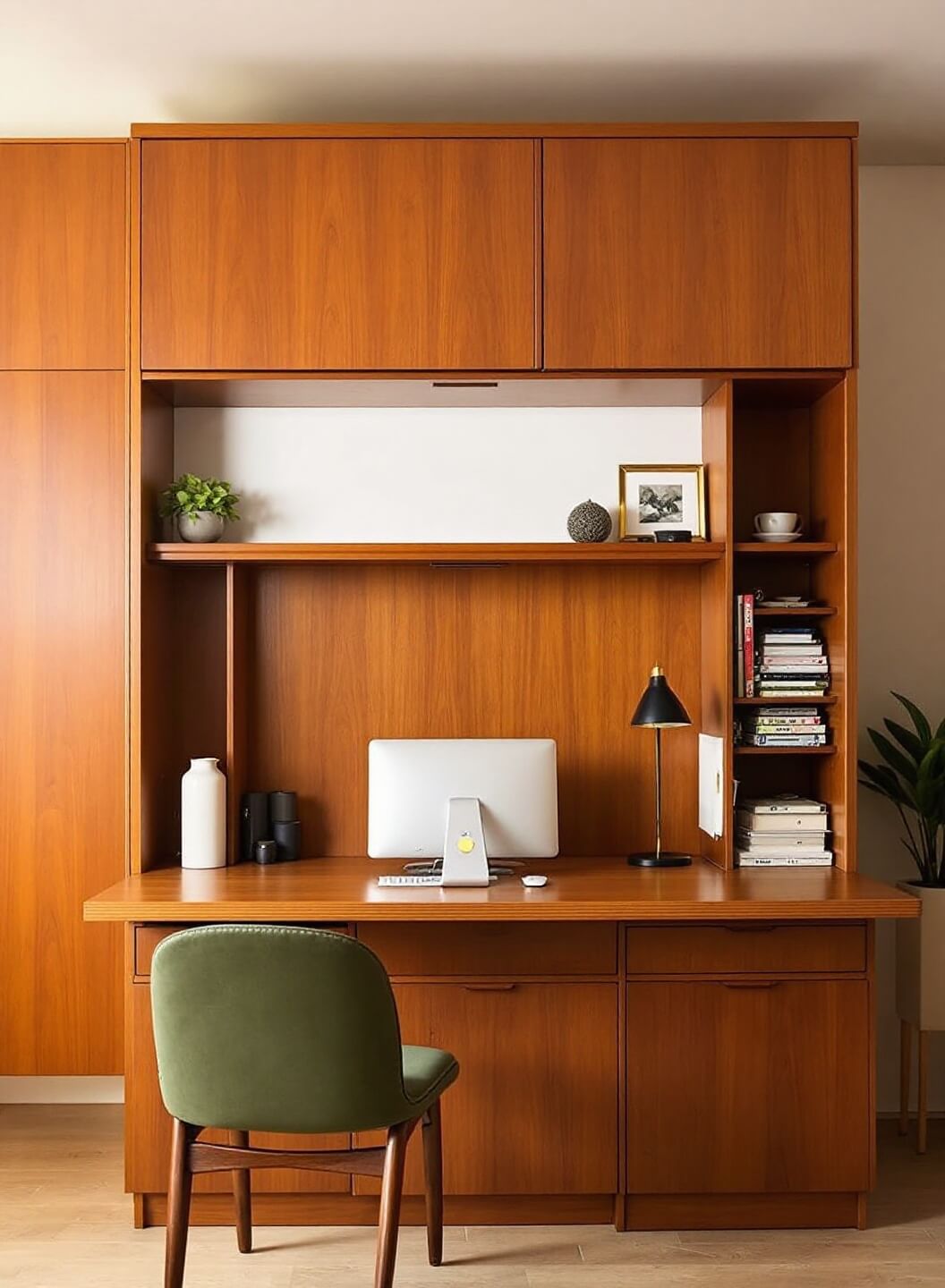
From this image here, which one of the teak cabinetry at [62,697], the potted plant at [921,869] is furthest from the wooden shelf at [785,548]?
the teak cabinetry at [62,697]

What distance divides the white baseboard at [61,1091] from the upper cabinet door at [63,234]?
2221 millimetres

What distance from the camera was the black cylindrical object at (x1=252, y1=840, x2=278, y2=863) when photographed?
362cm

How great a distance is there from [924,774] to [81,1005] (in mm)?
2466

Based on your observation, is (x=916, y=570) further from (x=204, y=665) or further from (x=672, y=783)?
(x=204, y=665)

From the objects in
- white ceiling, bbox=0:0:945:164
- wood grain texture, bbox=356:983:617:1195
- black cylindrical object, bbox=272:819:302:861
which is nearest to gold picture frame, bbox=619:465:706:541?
white ceiling, bbox=0:0:945:164

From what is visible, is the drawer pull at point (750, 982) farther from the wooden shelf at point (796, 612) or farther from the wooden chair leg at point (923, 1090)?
the wooden shelf at point (796, 612)

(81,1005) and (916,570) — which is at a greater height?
(916,570)

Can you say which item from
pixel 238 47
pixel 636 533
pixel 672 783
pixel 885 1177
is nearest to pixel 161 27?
pixel 238 47

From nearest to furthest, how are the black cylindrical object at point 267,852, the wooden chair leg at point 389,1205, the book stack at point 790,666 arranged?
the wooden chair leg at point 389,1205 → the book stack at point 790,666 → the black cylindrical object at point 267,852

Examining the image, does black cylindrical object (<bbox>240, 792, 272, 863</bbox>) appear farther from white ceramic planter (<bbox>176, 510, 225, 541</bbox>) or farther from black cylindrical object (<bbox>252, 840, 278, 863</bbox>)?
white ceramic planter (<bbox>176, 510, 225, 541</bbox>)

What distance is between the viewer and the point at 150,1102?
3127 mm

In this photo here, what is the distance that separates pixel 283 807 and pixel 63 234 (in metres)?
1.71

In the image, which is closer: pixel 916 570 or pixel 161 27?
pixel 161 27

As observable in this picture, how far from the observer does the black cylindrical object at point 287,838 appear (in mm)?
3670
